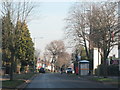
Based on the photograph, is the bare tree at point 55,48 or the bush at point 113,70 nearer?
the bush at point 113,70

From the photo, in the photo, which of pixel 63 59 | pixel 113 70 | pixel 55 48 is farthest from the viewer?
pixel 63 59

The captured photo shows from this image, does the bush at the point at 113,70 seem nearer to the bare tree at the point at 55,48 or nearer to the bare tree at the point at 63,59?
the bare tree at the point at 63,59

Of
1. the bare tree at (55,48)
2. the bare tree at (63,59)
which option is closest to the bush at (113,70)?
the bare tree at (63,59)

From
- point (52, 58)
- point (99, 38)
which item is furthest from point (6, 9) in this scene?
point (52, 58)

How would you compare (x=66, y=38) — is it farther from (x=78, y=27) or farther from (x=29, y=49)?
(x=29, y=49)

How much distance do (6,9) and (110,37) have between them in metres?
17.1

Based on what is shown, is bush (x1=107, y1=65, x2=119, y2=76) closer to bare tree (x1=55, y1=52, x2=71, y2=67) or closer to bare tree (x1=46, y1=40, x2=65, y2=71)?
bare tree (x1=55, y1=52, x2=71, y2=67)

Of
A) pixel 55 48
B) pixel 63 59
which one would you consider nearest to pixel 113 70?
pixel 63 59

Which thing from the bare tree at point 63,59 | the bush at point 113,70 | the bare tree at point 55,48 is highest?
the bare tree at point 55,48

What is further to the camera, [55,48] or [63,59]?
[63,59]

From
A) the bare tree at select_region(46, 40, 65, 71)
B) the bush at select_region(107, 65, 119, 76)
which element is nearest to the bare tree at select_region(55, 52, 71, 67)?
the bare tree at select_region(46, 40, 65, 71)

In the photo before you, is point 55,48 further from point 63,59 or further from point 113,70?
point 113,70

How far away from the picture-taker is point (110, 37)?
4125cm

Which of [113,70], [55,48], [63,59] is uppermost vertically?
[55,48]
